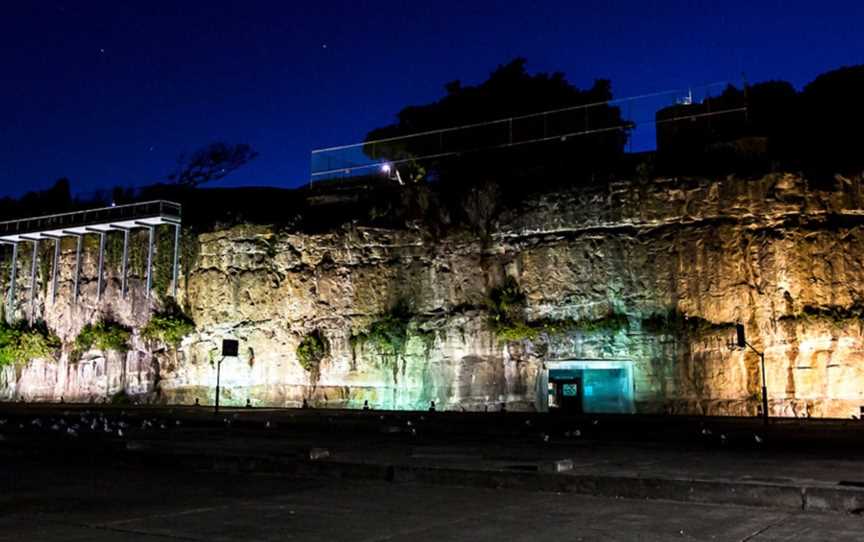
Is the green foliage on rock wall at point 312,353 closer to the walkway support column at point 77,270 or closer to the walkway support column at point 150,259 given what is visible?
the walkway support column at point 150,259

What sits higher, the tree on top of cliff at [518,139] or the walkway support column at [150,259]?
the tree on top of cliff at [518,139]

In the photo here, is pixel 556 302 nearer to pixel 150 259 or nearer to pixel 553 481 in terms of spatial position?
pixel 150 259

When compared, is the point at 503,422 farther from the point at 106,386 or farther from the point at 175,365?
the point at 106,386

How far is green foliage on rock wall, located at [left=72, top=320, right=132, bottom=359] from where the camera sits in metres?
45.5

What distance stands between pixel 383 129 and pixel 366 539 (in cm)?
4822

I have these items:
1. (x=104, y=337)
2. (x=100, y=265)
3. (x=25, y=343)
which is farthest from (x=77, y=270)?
(x=25, y=343)

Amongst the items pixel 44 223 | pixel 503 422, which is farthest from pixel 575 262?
pixel 44 223

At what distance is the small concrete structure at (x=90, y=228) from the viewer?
4512 centimetres

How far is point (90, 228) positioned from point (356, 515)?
42.8 metres

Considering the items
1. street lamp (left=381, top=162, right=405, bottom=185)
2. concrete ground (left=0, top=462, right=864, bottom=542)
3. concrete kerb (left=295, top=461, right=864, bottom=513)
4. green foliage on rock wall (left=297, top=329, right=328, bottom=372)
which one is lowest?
concrete ground (left=0, top=462, right=864, bottom=542)

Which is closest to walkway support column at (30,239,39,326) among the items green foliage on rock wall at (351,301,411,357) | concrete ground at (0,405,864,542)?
green foliage on rock wall at (351,301,411,357)

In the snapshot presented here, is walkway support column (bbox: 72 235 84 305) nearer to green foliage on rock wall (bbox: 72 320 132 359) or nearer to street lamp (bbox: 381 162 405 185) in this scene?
green foliage on rock wall (bbox: 72 320 132 359)

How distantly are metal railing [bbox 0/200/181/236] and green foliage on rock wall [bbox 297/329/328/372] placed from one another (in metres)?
11.6

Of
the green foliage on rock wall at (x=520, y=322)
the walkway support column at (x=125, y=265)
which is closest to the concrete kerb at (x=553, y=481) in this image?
the green foliage on rock wall at (x=520, y=322)
